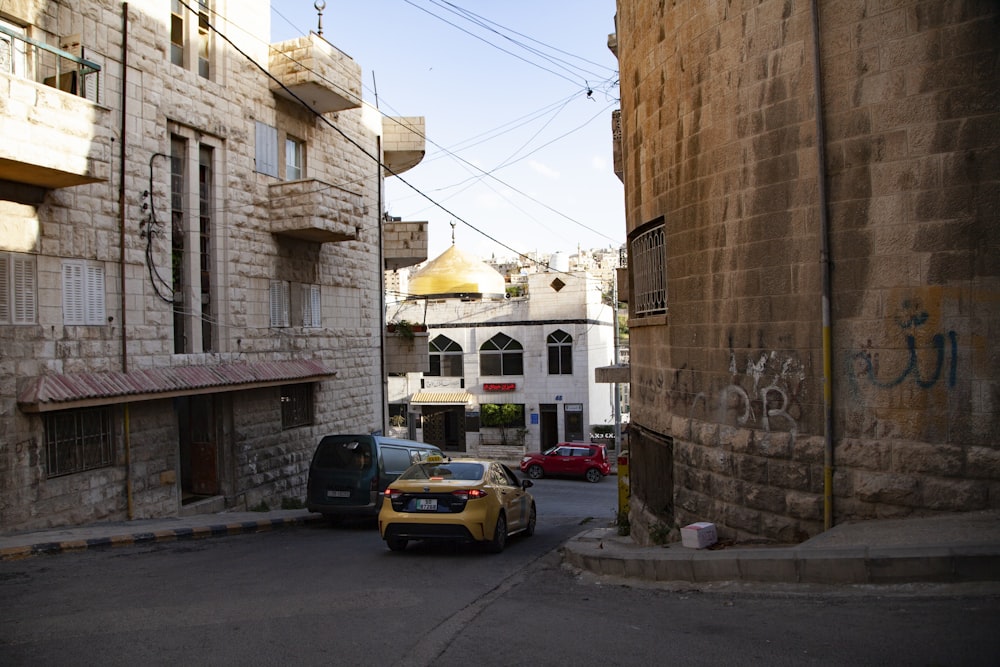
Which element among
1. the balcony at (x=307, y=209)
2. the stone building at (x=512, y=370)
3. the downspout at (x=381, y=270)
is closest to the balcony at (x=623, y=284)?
the balcony at (x=307, y=209)

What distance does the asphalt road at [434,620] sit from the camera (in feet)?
17.2

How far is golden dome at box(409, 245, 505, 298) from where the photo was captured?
140 feet

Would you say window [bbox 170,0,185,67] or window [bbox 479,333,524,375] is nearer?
window [bbox 170,0,185,67]

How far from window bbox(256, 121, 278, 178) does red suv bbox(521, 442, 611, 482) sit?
17092 millimetres

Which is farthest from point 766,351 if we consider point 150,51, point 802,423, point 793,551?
point 150,51

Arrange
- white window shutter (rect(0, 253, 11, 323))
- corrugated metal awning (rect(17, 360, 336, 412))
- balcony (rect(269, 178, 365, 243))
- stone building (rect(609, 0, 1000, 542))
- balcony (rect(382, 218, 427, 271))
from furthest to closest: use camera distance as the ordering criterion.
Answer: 1. balcony (rect(382, 218, 427, 271))
2. balcony (rect(269, 178, 365, 243))
3. corrugated metal awning (rect(17, 360, 336, 412))
4. white window shutter (rect(0, 253, 11, 323))
5. stone building (rect(609, 0, 1000, 542))

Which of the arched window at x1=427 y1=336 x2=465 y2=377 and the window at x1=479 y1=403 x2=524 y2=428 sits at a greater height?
the arched window at x1=427 y1=336 x2=465 y2=377

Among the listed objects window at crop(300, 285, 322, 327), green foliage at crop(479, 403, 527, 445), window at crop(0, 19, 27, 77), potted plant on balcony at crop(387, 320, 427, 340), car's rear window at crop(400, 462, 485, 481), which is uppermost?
window at crop(0, 19, 27, 77)

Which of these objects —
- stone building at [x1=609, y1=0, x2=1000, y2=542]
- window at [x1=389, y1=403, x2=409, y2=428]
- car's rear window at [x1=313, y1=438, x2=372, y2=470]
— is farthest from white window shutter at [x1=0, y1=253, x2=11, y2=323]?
window at [x1=389, y1=403, x2=409, y2=428]

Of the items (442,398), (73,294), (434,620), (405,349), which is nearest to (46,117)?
(73,294)

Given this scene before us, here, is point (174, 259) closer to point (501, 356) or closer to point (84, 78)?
point (84, 78)

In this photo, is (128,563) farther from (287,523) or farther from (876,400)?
(876,400)

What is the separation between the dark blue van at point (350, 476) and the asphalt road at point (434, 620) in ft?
14.5

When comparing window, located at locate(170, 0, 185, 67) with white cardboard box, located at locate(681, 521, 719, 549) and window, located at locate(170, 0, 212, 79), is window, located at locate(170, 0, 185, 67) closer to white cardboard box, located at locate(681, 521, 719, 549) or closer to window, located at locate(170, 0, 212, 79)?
window, located at locate(170, 0, 212, 79)
